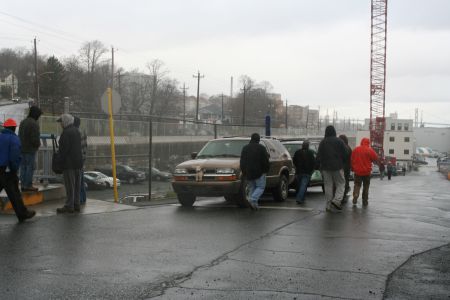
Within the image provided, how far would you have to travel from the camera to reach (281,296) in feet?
16.2

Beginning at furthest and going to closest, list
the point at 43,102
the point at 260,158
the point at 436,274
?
the point at 43,102 → the point at 260,158 → the point at 436,274

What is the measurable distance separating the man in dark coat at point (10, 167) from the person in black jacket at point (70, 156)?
1.33 m

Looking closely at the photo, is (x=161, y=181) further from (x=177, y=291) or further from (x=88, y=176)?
(x=177, y=291)

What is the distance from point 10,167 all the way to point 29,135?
6.11 ft

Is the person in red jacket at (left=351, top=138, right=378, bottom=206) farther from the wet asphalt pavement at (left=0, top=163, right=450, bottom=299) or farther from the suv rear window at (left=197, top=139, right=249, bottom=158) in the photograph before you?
the suv rear window at (left=197, top=139, right=249, bottom=158)

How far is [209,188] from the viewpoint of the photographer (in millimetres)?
11734

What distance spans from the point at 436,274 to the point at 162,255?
11.0ft

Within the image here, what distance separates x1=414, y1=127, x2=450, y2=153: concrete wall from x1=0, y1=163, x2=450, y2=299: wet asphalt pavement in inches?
6907

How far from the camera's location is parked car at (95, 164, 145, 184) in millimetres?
17656

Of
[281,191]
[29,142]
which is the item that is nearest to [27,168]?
[29,142]

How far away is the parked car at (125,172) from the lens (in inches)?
695

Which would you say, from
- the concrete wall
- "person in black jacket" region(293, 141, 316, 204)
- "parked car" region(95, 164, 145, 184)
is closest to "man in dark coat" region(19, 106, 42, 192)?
"parked car" region(95, 164, 145, 184)

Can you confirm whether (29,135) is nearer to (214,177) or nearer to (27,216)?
(27,216)

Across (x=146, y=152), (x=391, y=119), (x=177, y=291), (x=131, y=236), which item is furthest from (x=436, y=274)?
(x=391, y=119)
